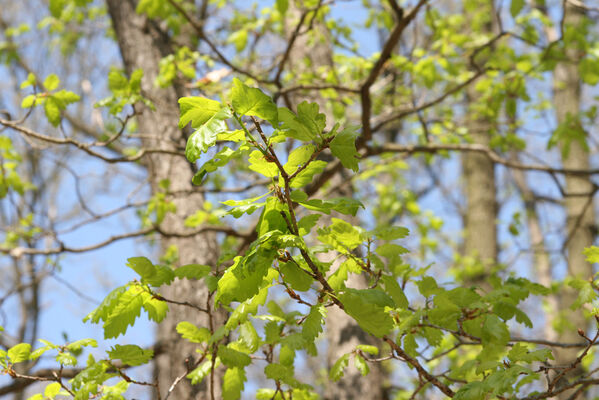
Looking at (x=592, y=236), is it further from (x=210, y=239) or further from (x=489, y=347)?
(x=489, y=347)

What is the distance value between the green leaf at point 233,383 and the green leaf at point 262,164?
0.77 meters

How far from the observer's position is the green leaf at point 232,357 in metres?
1.54

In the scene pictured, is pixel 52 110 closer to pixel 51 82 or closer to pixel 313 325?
pixel 51 82

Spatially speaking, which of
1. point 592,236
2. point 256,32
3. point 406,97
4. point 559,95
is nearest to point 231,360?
point 256,32

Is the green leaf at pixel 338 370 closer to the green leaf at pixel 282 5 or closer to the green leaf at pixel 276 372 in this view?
the green leaf at pixel 276 372

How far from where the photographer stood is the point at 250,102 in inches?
42.3

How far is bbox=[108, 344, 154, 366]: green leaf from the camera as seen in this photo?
5.08 feet

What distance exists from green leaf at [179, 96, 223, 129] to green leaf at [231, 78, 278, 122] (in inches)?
2.9

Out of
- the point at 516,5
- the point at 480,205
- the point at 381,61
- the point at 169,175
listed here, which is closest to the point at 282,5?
the point at 381,61

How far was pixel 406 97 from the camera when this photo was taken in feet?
16.6

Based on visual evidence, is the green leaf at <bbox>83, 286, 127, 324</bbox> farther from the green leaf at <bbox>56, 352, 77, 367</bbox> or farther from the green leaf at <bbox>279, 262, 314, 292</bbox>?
the green leaf at <bbox>279, 262, 314, 292</bbox>

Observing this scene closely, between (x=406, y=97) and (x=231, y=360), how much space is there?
13.1ft

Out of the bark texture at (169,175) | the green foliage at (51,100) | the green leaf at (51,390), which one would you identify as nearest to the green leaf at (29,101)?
the green foliage at (51,100)

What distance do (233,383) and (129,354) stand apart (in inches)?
13.1
